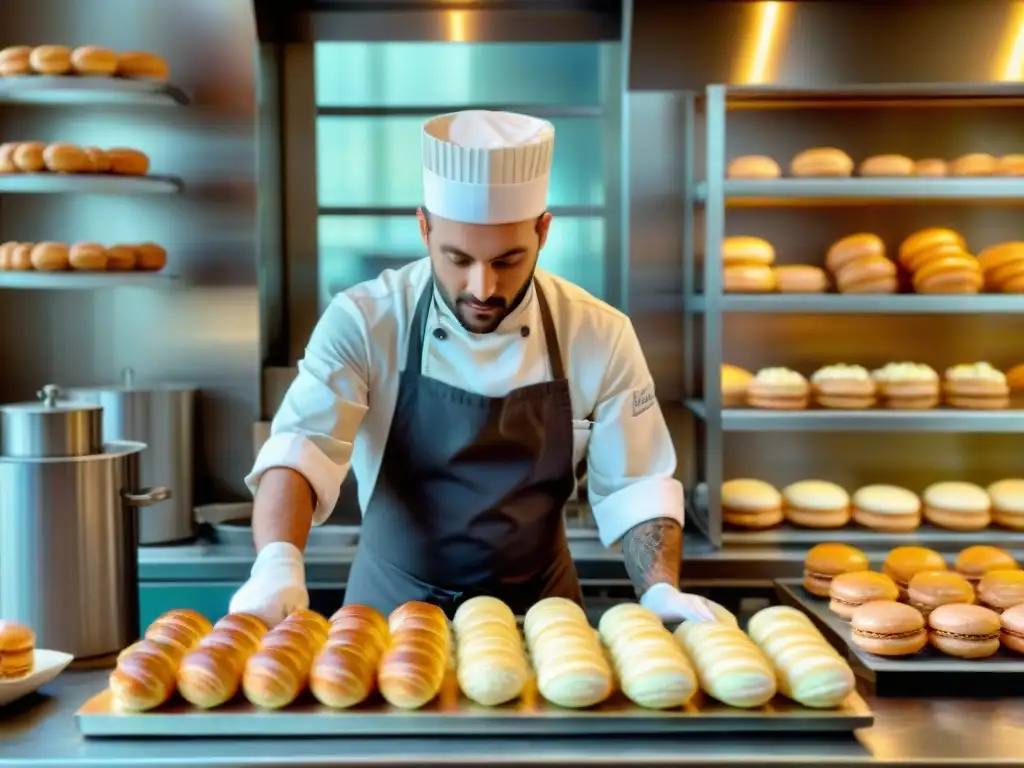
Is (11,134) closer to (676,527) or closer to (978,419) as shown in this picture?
(676,527)

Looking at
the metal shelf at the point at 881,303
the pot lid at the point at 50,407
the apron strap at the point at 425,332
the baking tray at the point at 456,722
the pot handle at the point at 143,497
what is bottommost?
the baking tray at the point at 456,722

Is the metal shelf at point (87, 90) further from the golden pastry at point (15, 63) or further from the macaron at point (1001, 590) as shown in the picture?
the macaron at point (1001, 590)

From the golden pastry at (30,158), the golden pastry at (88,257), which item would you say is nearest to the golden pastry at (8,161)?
the golden pastry at (30,158)

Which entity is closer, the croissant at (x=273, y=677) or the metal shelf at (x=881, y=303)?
the croissant at (x=273, y=677)

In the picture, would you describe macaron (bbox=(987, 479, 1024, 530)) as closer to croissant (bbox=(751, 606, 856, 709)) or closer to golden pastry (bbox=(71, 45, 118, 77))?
croissant (bbox=(751, 606, 856, 709))

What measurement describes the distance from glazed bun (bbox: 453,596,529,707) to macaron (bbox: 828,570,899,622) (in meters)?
0.59

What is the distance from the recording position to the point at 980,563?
2.11 m

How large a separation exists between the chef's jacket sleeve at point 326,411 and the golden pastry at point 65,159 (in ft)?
4.46

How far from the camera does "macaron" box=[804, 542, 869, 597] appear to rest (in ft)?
6.83

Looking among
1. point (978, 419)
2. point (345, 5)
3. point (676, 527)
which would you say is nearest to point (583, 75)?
point (345, 5)

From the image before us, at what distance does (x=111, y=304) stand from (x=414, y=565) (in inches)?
73.2

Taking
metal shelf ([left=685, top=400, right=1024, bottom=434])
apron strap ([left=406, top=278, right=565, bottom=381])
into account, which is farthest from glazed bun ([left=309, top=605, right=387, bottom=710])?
metal shelf ([left=685, top=400, right=1024, bottom=434])

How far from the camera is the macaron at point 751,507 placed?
333 centimetres

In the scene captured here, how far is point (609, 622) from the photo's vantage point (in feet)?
5.54
